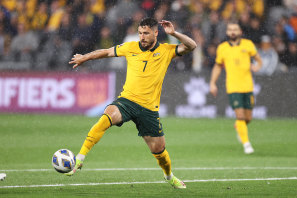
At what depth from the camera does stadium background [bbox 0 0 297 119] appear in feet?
64.7

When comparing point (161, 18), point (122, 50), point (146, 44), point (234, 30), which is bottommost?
point (161, 18)

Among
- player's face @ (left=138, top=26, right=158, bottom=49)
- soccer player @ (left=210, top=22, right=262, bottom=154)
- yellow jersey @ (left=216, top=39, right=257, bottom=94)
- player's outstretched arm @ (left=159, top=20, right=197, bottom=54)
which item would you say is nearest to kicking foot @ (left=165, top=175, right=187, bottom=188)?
player's outstretched arm @ (left=159, top=20, right=197, bottom=54)

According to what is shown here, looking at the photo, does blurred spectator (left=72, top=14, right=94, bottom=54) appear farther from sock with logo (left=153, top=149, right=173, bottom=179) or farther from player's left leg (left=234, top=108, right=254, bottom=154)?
sock with logo (left=153, top=149, right=173, bottom=179)

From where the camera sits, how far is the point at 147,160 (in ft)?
39.5

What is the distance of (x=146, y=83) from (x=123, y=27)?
13.0m

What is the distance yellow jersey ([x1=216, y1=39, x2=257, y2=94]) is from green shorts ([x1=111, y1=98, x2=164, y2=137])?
5.22m

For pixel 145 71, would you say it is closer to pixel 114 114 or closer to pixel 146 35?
pixel 146 35

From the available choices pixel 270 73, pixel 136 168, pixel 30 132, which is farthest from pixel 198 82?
pixel 136 168

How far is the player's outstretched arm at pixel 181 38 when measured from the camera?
320 inches

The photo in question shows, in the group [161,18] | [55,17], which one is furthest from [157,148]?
[55,17]

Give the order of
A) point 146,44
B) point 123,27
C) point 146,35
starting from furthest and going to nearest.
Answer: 1. point 123,27
2. point 146,44
3. point 146,35

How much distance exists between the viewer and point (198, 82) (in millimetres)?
19781

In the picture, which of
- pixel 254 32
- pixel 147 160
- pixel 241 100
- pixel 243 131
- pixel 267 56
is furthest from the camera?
pixel 254 32

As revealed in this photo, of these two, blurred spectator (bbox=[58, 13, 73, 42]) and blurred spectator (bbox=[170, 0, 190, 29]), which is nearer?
blurred spectator (bbox=[170, 0, 190, 29])
